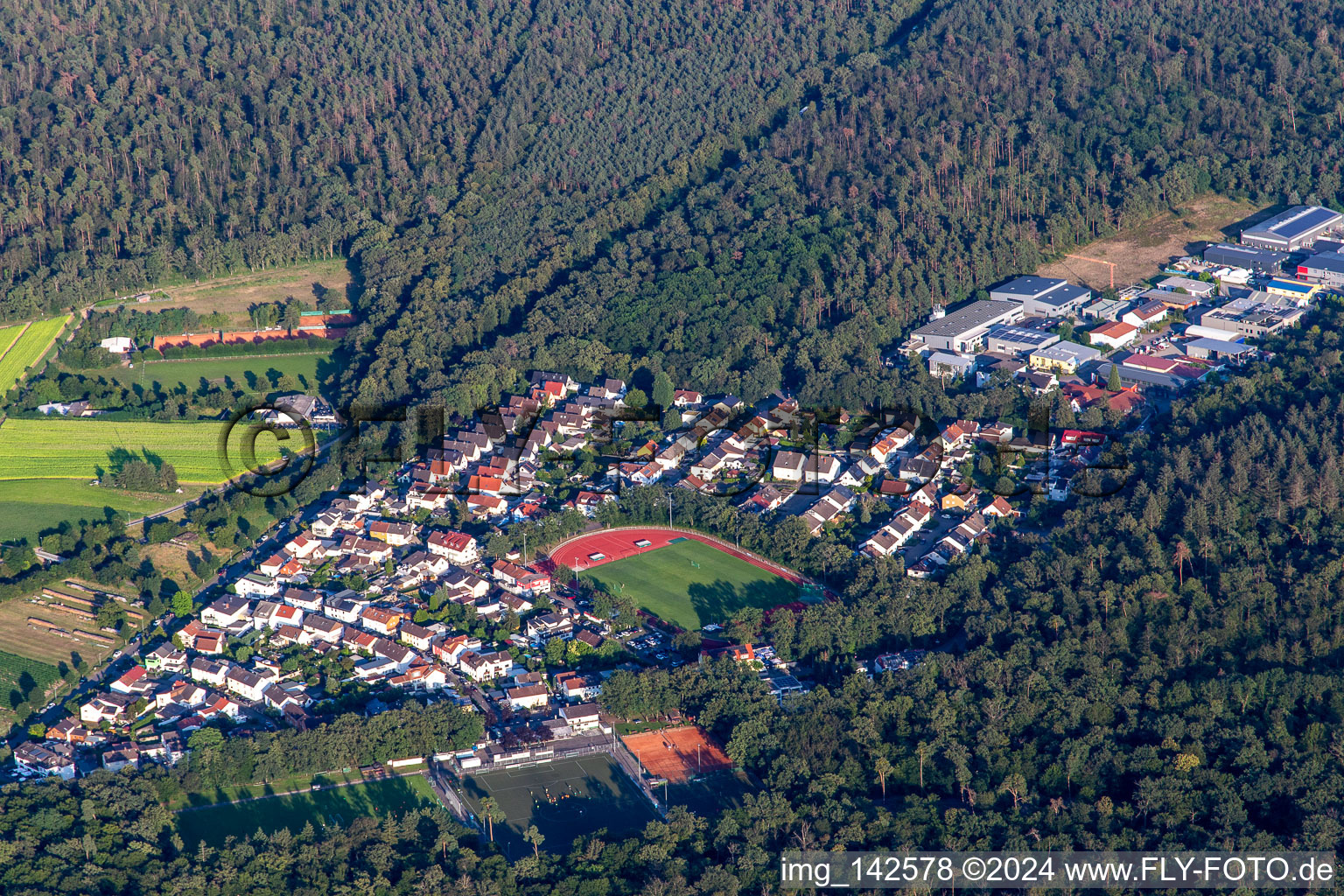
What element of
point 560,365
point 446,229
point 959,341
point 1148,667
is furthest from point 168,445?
point 1148,667

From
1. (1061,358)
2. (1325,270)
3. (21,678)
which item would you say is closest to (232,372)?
(21,678)

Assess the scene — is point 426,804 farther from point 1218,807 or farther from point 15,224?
point 15,224

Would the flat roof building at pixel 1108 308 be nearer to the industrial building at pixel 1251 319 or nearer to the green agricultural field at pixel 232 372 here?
the industrial building at pixel 1251 319

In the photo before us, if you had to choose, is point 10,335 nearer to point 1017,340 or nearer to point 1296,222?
point 1017,340

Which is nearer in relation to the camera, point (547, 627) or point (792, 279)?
point (547, 627)

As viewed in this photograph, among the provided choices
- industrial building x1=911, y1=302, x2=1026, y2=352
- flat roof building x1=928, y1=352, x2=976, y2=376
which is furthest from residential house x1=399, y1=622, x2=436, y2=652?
industrial building x1=911, y1=302, x2=1026, y2=352

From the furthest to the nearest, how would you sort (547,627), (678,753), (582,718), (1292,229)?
(1292,229) < (547,627) < (582,718) < (678,753)

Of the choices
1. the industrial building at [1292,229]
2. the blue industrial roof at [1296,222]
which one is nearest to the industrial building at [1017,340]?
the industrial building at [1292,229]
